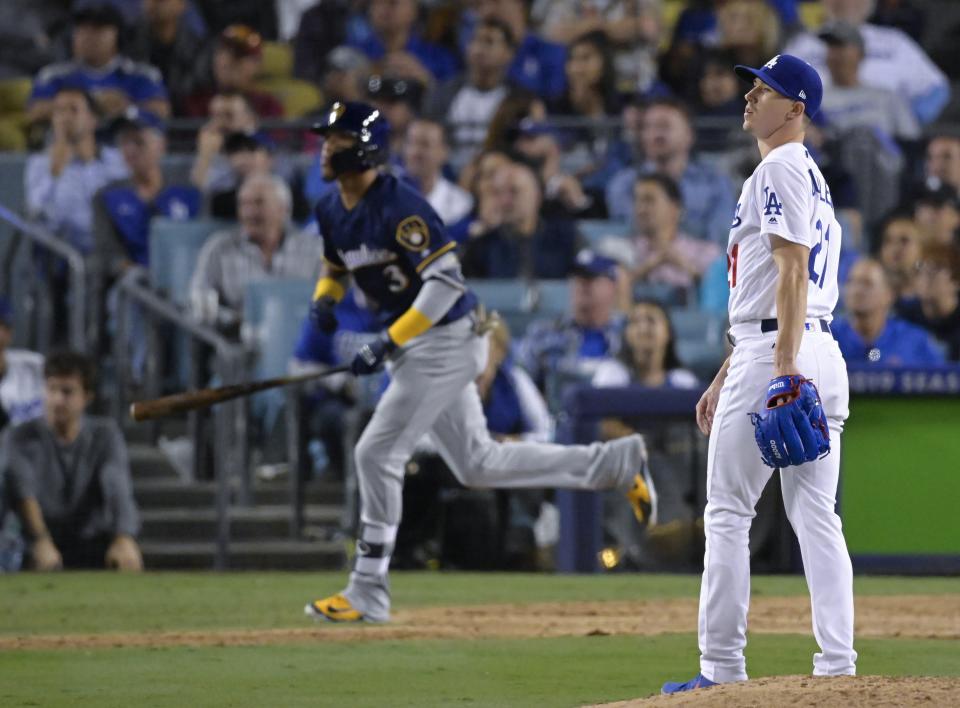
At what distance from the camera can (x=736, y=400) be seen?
16.4ft

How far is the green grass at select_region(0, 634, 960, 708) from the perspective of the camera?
532 cm

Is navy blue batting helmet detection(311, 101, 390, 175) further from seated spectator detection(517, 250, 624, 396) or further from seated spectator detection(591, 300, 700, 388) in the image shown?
seated spectator detection(517, 250, 624, 396)

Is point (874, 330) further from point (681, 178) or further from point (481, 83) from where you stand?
point (481, 83)

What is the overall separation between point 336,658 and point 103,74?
8.24m

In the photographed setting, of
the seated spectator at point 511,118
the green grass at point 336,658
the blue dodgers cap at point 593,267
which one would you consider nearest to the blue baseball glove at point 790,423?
the green grass at point 336,658

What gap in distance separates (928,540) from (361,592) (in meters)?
3.77

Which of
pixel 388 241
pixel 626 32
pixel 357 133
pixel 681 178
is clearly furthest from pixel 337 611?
pixel 626 32

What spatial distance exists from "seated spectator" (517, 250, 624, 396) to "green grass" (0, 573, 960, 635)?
157cm

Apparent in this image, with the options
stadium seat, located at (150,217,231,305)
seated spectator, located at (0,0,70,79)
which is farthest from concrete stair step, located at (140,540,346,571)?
seated spectator, located at (0,0,70,79)

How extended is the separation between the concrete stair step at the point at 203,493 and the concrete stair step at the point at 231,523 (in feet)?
0.35

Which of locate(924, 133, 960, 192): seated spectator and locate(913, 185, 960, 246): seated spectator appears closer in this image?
locate(913, 185, 960, 246): seated spectator

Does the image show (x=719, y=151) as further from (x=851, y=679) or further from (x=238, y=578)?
(x=851, y=679)

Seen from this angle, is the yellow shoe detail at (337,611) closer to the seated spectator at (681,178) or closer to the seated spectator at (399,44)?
the seated spectator at (681,178)

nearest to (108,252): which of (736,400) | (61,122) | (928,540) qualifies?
(61,122)
